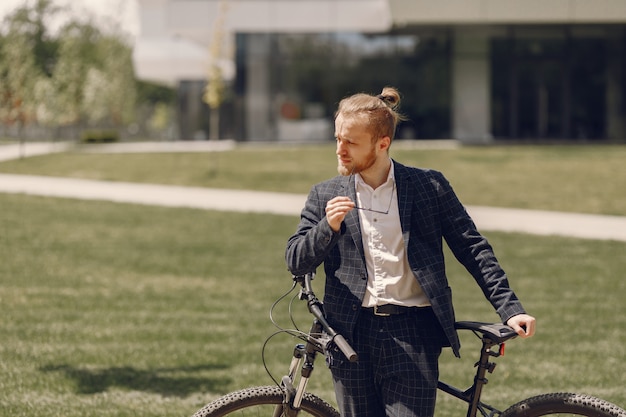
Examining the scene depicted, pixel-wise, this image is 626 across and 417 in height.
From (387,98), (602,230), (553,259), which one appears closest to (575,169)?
(602,230)

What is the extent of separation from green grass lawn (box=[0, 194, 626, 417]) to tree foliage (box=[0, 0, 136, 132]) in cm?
1652

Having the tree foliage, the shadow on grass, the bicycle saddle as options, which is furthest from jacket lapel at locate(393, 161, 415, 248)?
the tree foliage

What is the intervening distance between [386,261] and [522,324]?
531 millimetres

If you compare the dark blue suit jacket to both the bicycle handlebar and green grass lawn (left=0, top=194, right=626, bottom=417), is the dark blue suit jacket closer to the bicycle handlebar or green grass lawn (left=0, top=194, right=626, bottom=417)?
the bicycle handlebar

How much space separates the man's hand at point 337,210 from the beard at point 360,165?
250 millimetres

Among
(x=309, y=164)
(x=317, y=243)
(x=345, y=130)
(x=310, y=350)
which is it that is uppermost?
(x=345, y=130)

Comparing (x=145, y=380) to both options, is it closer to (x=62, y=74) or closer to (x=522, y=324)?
(x=522, y=324)

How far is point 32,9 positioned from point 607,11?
158ft

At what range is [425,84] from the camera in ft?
129

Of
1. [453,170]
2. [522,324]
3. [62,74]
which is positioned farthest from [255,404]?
[62,74]

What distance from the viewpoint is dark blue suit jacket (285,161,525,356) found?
3.72 meters

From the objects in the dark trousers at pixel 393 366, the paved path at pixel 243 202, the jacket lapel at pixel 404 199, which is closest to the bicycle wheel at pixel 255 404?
the dark trousers at pixel 393 366

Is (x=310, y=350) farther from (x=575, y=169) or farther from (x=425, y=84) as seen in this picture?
(x=425, y=84)

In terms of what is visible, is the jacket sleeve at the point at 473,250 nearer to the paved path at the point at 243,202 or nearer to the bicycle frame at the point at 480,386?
the bicycle frame at the point at 480,386
